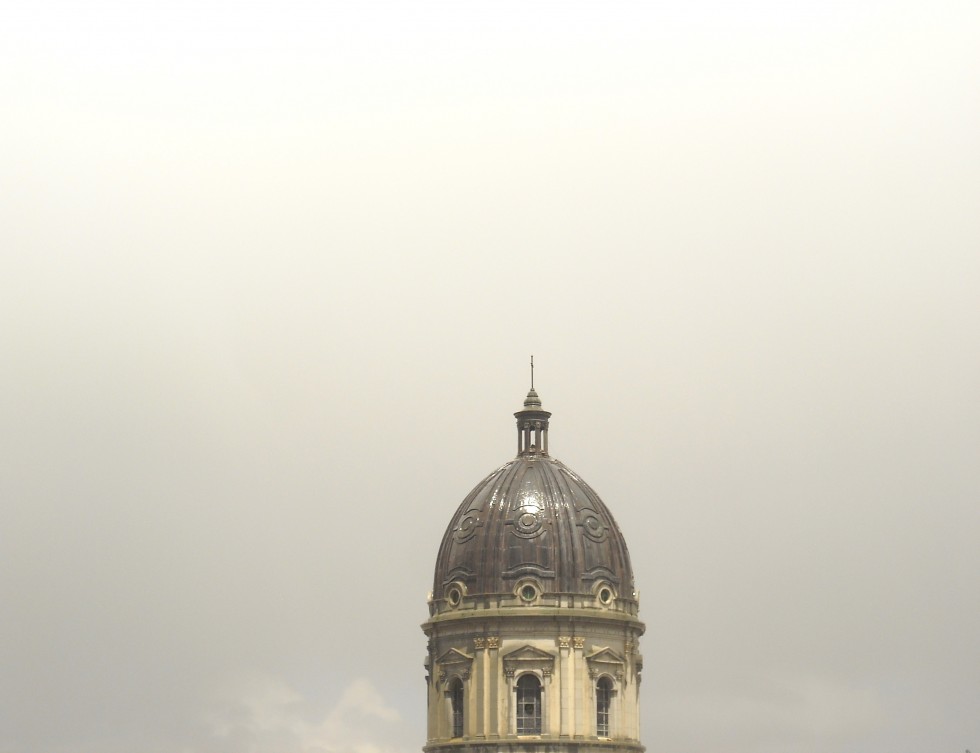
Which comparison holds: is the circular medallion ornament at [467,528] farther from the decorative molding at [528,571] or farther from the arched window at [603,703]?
the arched window at [603,703]

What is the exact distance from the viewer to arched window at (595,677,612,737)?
125312 millimetres

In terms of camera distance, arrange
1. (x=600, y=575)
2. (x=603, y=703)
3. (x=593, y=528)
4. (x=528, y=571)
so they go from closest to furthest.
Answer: (x=528, y=571), (x=603, y=703), (x=600, y=575), (x=593, y=528)

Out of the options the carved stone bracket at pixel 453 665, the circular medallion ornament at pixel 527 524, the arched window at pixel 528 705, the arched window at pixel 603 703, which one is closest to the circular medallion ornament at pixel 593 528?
the circular medallion ornament at pixel 527 524

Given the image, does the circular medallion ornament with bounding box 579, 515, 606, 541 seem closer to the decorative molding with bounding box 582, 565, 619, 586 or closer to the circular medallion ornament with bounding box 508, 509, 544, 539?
the decorative molding with bounding box 582, 565, 619, 586

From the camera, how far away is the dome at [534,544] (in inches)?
4943

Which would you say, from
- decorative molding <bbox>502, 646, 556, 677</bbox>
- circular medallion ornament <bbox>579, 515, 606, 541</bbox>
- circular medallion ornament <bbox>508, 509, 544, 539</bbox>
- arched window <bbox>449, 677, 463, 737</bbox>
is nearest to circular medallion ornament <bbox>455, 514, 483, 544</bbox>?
circular medallion ornament <bbox>508, 509, 544, 539</bbox>

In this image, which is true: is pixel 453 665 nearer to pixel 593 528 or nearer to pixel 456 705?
pixel 456 705

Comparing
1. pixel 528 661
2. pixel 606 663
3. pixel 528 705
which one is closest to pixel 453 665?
pixel 528 661

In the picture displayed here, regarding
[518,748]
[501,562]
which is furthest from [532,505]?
[518,748]

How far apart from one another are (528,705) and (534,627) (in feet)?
11.1

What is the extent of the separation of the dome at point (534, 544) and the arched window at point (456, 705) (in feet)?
11.6

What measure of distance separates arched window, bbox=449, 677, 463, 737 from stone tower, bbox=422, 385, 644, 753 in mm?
44

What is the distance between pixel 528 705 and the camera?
12462 cm

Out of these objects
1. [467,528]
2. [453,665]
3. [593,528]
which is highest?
[467,528]
